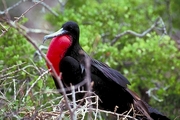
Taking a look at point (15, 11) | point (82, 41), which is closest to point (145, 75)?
point (82, 41)

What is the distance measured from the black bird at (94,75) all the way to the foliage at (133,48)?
2.81 feet

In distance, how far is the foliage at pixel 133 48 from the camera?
5371 millimetres

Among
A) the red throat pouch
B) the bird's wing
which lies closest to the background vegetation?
the red throat pouch

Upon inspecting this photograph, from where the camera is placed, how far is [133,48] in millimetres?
5461

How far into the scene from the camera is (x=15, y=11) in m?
10.0

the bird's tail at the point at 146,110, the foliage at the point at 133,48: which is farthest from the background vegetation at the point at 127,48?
the bird's tail at the point at 146,110

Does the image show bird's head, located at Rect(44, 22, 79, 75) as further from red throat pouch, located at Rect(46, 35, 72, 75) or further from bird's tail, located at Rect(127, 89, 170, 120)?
bird's tail, located at Rect(127, 89, 170, 120)

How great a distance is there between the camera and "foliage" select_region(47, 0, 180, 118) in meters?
5.37

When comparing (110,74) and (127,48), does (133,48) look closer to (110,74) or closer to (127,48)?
(127,48)

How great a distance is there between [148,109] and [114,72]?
1.24 ft

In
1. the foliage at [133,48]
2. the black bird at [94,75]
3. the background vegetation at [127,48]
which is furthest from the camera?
the foliage at [133,48]

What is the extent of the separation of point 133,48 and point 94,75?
1567mm

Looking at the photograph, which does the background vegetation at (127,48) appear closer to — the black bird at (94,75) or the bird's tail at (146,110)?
the black bird at (94,75)

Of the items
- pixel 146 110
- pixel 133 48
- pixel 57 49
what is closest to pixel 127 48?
pixel 133 48
